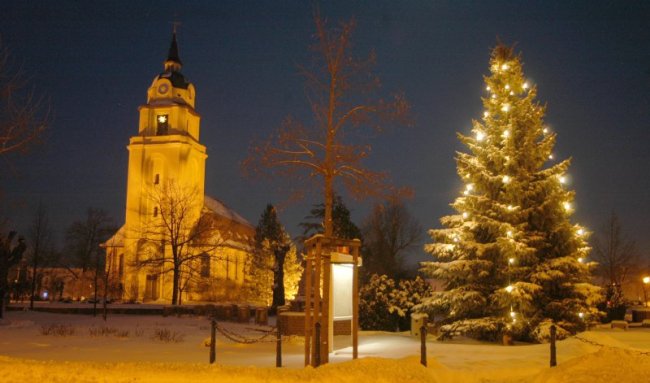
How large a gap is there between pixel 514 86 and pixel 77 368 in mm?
18028

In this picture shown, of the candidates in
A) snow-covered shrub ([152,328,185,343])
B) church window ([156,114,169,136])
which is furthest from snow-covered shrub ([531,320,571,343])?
church window ([156,114,169,136])

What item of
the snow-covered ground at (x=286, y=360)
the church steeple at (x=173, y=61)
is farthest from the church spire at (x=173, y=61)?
the snow-covered ground at (x=286, y=360)

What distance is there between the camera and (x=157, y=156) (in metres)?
71.1

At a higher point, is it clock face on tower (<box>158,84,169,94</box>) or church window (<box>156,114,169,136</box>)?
clock face on tower (<box>158,84,169,94</box>)

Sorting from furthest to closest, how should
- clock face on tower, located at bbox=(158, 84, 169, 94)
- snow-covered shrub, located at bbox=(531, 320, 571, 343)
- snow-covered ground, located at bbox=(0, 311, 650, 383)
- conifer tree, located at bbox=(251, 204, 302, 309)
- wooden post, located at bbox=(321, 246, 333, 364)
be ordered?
clock face on tower, located at bbox=(158, 84, 169, 94), conifer tree, located at bbox=(251, 204, 302, 309), snow-covered shrub, located at bbox=(531, 320, 571, 343), wooden post, located at bbox=(321, 246, 333, 364), snow-covered ground, located at bbox=(0, 311, 650, 383)

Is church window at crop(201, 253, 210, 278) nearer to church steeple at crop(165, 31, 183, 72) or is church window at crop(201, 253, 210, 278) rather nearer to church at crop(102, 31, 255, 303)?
church at crop(102, 31, 255, 303)

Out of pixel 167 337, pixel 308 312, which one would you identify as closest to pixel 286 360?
pixel 308 312

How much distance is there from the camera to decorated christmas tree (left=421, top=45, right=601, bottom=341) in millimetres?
21297

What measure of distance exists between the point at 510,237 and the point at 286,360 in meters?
9.25

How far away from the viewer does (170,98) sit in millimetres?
73375

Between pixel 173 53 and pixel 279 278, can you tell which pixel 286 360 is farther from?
pixel 173 53

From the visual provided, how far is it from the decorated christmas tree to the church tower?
47682 millimetres

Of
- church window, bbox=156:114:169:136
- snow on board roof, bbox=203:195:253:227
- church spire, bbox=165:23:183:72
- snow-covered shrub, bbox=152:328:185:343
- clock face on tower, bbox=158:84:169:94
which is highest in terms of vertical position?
church spire, bbox=165:23:183:72

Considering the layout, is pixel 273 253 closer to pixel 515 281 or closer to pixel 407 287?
pixel 407 287
